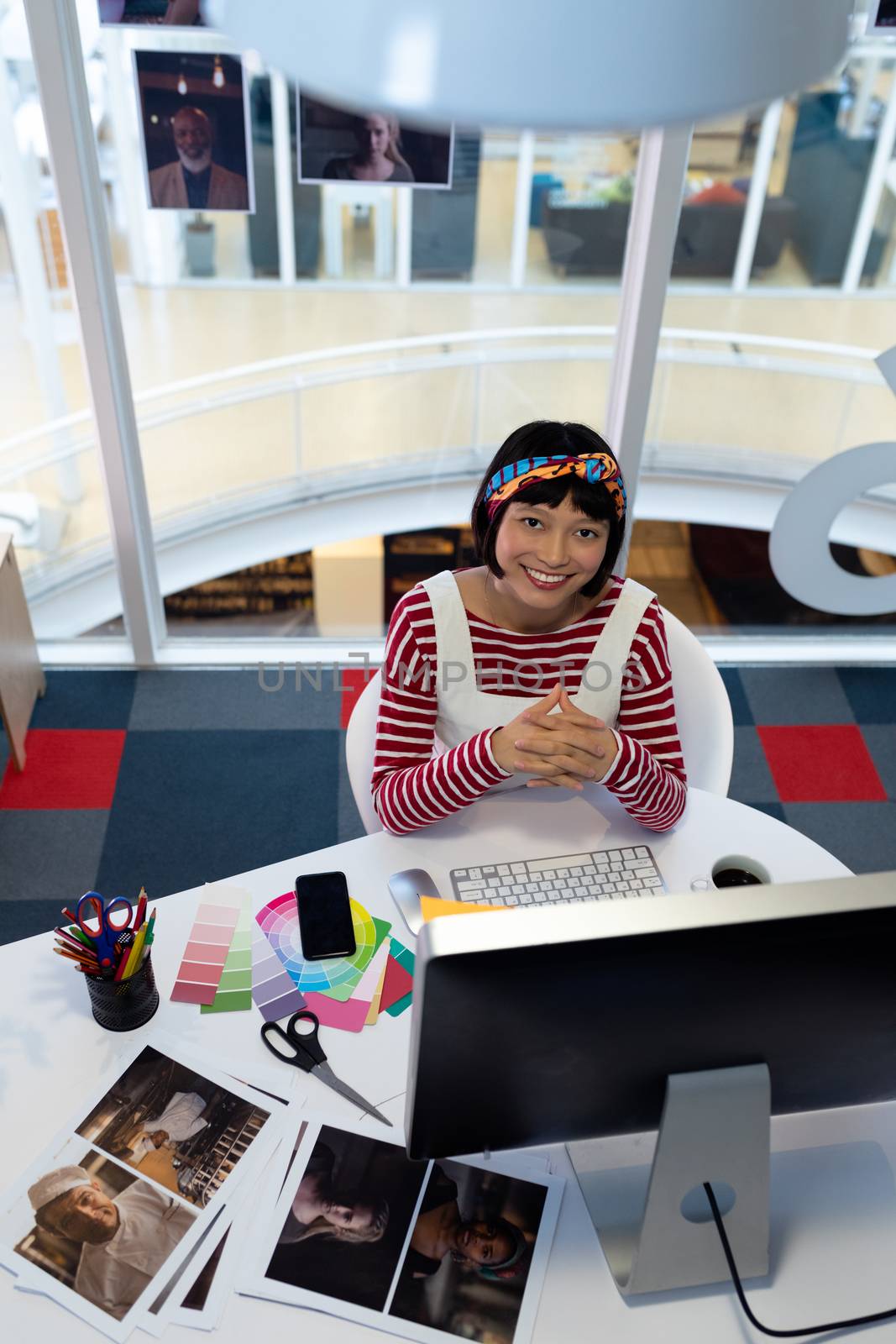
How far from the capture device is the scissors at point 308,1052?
4.45 feet

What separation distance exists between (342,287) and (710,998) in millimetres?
2281

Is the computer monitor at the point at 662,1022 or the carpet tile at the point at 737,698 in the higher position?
the computer monitor at the point at 662,1022

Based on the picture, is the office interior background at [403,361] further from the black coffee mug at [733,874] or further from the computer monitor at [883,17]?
the black coffee mug at [733,874]

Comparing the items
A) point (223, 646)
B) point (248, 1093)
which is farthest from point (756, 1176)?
point (223, 646)

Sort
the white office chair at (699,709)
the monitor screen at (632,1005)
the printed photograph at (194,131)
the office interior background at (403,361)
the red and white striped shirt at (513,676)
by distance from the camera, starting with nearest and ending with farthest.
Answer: the monitor screen at (632,1005) < the red and white striped shirt at (513,676) < the white office chair at (699,709) < the printed photograph at (194,131) < the office interior background at (403,361)

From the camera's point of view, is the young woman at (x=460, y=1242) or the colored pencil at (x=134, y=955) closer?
the young woman at (x=460, y=1242)

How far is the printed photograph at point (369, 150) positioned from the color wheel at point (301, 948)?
1768 millimetres

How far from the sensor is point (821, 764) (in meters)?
3.10

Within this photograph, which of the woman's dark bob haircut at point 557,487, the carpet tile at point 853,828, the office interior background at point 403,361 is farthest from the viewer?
the carpet tile at point 853,828

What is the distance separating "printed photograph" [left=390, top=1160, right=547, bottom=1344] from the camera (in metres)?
1.17

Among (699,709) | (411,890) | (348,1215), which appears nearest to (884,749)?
(699,709)

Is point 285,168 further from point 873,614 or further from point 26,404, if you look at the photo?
point 873,614

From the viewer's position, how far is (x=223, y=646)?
11.1 ft

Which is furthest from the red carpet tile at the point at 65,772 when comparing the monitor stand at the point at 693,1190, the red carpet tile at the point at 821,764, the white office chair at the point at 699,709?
the monitor stand at the point at 693,1190
